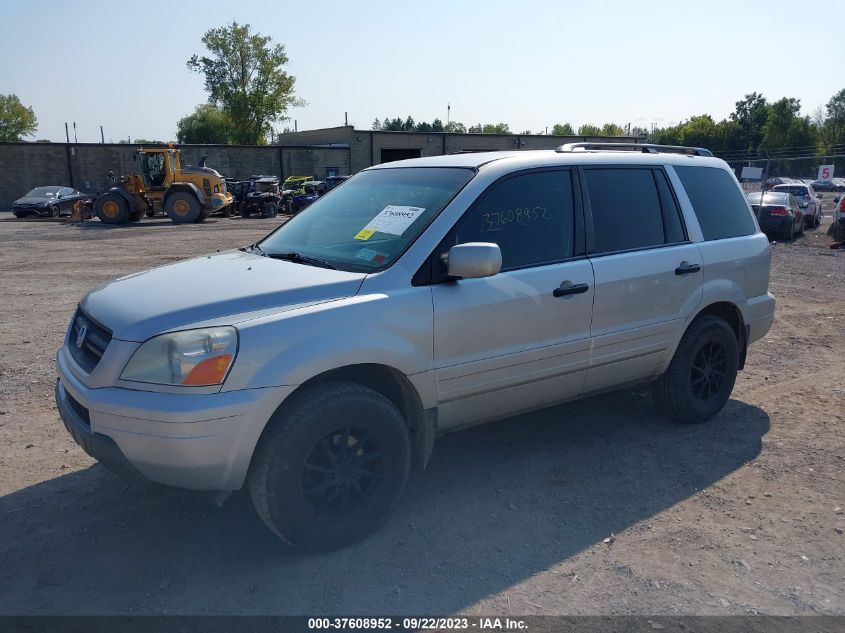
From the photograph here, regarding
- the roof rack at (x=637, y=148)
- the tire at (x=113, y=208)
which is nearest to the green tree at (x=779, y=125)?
the tire at (x=113, y=208)

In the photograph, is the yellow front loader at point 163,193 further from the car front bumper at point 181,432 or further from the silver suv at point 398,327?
the car front bumper at point 181,432

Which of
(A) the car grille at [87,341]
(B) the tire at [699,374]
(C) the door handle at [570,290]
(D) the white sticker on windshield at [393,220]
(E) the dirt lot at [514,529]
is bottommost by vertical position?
(E) the dirt lot at [514,529]

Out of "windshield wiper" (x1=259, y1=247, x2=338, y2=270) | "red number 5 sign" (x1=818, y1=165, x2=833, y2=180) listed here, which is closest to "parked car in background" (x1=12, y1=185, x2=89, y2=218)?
"windshield wiper" (x1=259, y1=247, x2=338, y2=270)

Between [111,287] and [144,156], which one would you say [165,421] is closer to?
[111,287]

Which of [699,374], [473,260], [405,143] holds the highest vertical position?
[405,143]

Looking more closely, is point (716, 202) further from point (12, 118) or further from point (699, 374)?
point (12, 118)

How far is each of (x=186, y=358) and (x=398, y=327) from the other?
1007 millimetres

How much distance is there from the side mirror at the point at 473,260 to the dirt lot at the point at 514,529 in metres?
1.34

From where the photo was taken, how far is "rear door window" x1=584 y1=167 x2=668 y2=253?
4445 millimetres

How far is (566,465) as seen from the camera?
4484 millimetres

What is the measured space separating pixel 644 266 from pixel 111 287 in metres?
3.22

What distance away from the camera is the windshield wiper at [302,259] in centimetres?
378

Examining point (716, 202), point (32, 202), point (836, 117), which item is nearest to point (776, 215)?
point (716, 202)

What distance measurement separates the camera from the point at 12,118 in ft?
275
